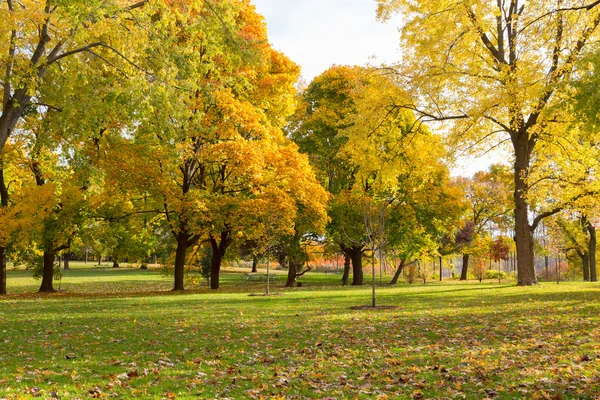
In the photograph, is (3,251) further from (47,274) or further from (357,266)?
(357,266)

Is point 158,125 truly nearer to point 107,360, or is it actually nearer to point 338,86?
point 107,360

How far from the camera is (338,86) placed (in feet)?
112

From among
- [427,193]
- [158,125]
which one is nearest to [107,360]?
[158,125]

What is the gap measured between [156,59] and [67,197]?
13623 millimetres

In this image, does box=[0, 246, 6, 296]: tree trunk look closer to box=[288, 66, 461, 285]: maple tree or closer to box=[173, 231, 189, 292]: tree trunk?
box=[173, 231, 189, 292]: tree trunk

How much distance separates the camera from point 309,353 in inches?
354

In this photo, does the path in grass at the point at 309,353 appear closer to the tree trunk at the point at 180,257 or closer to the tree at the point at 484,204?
the tree trunk at the point at 180,257

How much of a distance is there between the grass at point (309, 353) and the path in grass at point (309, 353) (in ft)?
0.08

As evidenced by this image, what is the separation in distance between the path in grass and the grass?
25 millimetres

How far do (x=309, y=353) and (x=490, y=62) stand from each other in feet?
60.2

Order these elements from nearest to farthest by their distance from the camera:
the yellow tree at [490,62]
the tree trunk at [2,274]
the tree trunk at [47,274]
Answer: the yellow tree at [490,62] < the tree trunk at [2,274] < the tree trunk at [47,274]

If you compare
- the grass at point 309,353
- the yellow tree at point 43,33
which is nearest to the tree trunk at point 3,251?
the grass at point 309,353

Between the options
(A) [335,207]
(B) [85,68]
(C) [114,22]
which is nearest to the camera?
(C) [114,22]

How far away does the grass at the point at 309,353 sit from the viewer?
21.2 feet
